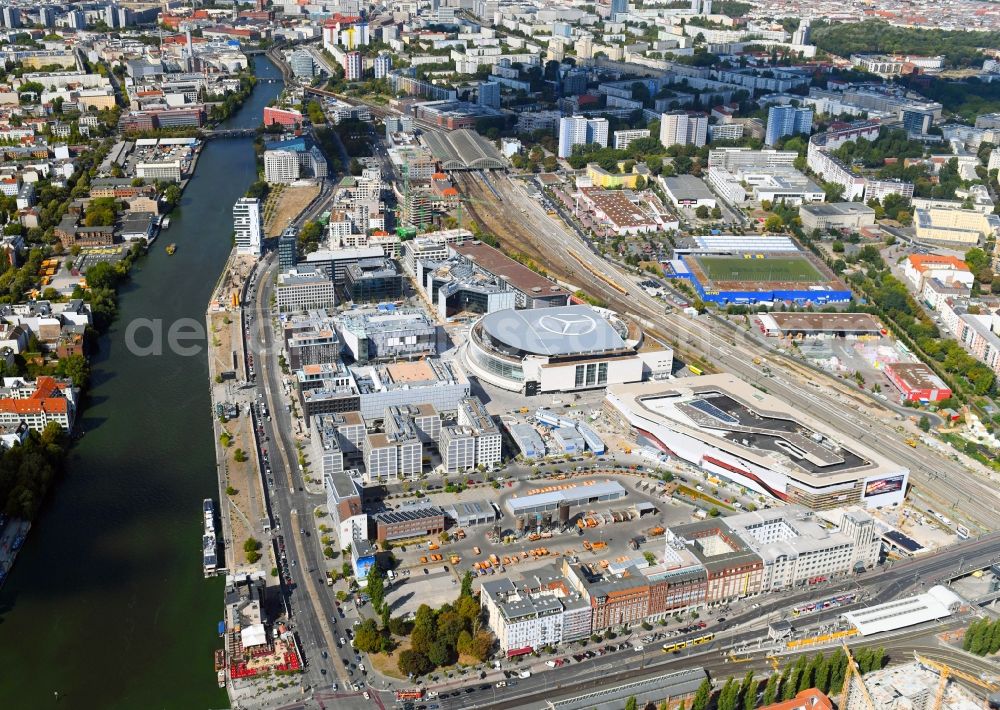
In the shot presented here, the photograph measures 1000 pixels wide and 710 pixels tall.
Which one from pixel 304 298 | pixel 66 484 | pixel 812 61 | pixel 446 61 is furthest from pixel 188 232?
pixel 812 61

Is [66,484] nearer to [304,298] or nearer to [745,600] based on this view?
[304,298]

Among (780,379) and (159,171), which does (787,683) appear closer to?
(780,379)

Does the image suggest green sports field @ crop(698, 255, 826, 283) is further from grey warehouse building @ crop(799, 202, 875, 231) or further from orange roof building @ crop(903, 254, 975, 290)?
grey warehouse building @ crop(799, 202, 875, 231)

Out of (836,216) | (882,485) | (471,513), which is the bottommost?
(471,513)

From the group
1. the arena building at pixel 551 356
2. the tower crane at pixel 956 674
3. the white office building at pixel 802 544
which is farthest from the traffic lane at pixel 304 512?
the tower crane at pixel 956 674

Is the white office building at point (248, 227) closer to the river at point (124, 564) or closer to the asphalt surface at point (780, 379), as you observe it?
the river at point (124, 564)

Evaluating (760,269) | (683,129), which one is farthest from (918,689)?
(683,129)

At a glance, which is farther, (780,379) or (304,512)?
(780,379)

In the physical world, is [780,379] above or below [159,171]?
below
